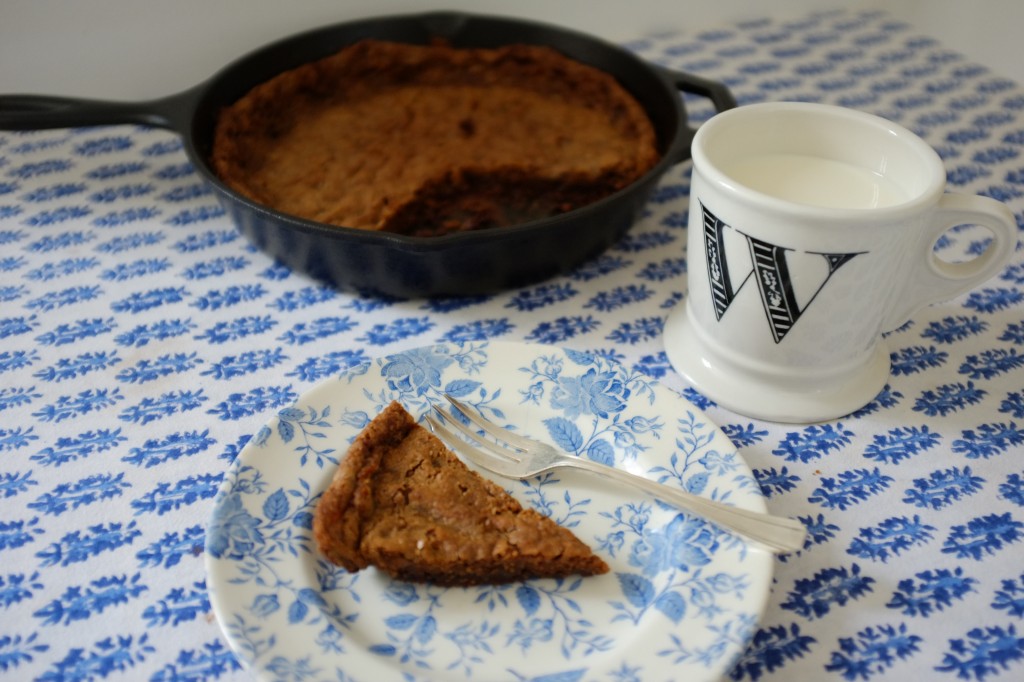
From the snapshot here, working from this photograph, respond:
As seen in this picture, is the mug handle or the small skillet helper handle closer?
the mug handle

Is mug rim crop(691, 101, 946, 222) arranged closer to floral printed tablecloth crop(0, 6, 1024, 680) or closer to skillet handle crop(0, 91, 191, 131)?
floral printed tablecloth crop(0, 6, 1024, 680)

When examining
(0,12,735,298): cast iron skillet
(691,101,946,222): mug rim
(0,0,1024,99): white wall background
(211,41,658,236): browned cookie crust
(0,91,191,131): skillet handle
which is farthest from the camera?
(0,0,1024,99): white wall background

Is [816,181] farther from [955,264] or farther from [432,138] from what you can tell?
[432,138]

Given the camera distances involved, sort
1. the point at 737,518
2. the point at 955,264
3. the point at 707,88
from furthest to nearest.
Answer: the point at 707,88, the point at 955,264, the point at 737,518

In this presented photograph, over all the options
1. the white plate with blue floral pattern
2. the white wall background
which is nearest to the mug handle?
the white plate with blue floral pattern

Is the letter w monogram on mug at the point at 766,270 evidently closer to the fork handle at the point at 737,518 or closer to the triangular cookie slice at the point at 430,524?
the fork handle at the point at 737,518

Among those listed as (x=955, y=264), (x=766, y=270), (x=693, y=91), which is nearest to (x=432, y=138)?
(x=693, y=91)

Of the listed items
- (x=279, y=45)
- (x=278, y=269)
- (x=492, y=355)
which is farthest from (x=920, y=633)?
(x=279, y=45)
